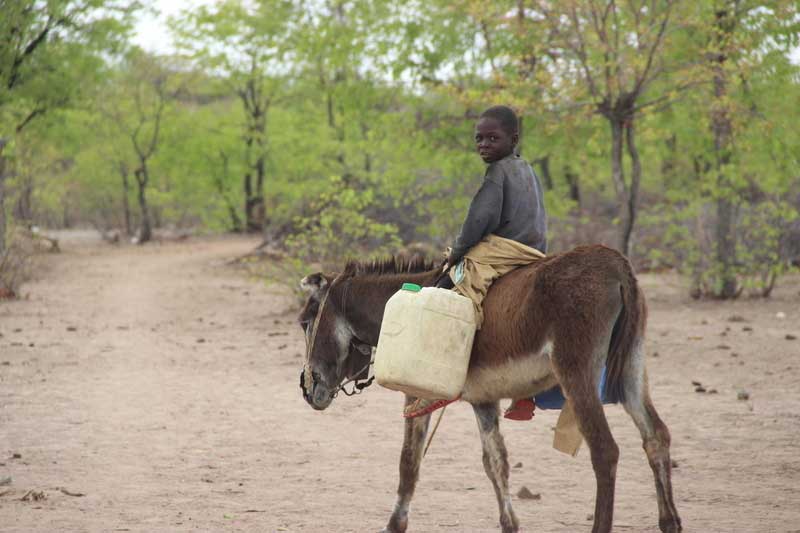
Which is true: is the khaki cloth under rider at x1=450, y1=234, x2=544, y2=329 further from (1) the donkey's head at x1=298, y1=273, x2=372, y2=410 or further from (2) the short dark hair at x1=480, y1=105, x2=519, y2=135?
(1) the donkey's head at x1=298, y1=273, x2=372, y2=410

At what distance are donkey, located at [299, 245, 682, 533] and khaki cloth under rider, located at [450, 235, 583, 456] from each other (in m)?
0.06

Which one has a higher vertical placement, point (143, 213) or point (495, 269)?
point (495, 269)

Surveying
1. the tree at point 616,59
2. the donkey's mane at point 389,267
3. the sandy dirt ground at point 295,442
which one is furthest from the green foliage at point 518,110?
the donkey's mane at point 389,267

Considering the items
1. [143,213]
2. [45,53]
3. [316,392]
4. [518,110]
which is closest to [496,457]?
[316,392]

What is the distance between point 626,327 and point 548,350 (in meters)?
0.39

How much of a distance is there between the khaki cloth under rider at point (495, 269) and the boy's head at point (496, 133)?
17.8 inches

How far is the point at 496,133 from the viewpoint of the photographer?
4672 mm

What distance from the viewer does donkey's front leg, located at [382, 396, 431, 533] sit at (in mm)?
4941

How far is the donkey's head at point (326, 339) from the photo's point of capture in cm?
510

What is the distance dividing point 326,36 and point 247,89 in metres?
16.2

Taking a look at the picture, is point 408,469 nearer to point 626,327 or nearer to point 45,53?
point 626,327

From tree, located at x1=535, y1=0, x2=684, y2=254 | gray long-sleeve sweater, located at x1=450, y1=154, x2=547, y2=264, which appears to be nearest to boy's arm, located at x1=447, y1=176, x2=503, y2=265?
gray long-sleeve sweater, located at x1=450, y1=154, x2=547, y2=264

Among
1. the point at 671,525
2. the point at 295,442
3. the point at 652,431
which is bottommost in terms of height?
the point at 295,442

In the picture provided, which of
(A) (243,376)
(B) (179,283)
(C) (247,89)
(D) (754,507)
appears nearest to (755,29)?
(A) (243,376)
